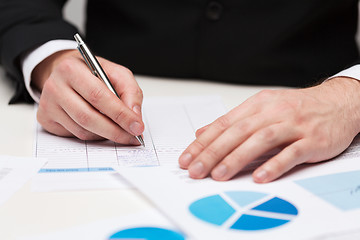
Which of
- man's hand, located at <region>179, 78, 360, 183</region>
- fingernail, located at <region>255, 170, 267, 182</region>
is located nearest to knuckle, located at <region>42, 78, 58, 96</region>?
man's hand, located at <region>179, 78, 360, 183</region>

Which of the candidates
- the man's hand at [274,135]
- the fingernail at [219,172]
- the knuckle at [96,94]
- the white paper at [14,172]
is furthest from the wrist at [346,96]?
the white paper at [14,172]

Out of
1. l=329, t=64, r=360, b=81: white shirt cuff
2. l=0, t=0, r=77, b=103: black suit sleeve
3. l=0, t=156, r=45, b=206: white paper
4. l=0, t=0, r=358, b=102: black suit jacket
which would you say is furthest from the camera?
l=0, t=0, r=358, b=102: black suit jacket

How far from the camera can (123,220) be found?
0.52 m

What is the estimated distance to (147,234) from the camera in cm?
50

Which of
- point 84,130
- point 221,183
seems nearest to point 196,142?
point 221,183

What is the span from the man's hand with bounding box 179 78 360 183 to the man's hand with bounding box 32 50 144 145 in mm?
115

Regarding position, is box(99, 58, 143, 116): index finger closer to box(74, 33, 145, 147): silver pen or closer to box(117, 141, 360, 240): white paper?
box(74, 33, 145, 147): silver pen

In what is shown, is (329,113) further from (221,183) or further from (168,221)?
(168,221)

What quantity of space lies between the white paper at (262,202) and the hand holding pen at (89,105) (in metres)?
0.10

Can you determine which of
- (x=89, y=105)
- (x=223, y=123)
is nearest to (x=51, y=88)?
(x=89, y=105)

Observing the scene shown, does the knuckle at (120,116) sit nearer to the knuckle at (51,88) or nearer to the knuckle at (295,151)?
the knuckle at (51,88)

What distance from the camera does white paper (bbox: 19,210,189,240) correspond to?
1.60 ft

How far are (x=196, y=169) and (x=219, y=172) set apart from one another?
0.03 meters

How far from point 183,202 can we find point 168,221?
37mm
